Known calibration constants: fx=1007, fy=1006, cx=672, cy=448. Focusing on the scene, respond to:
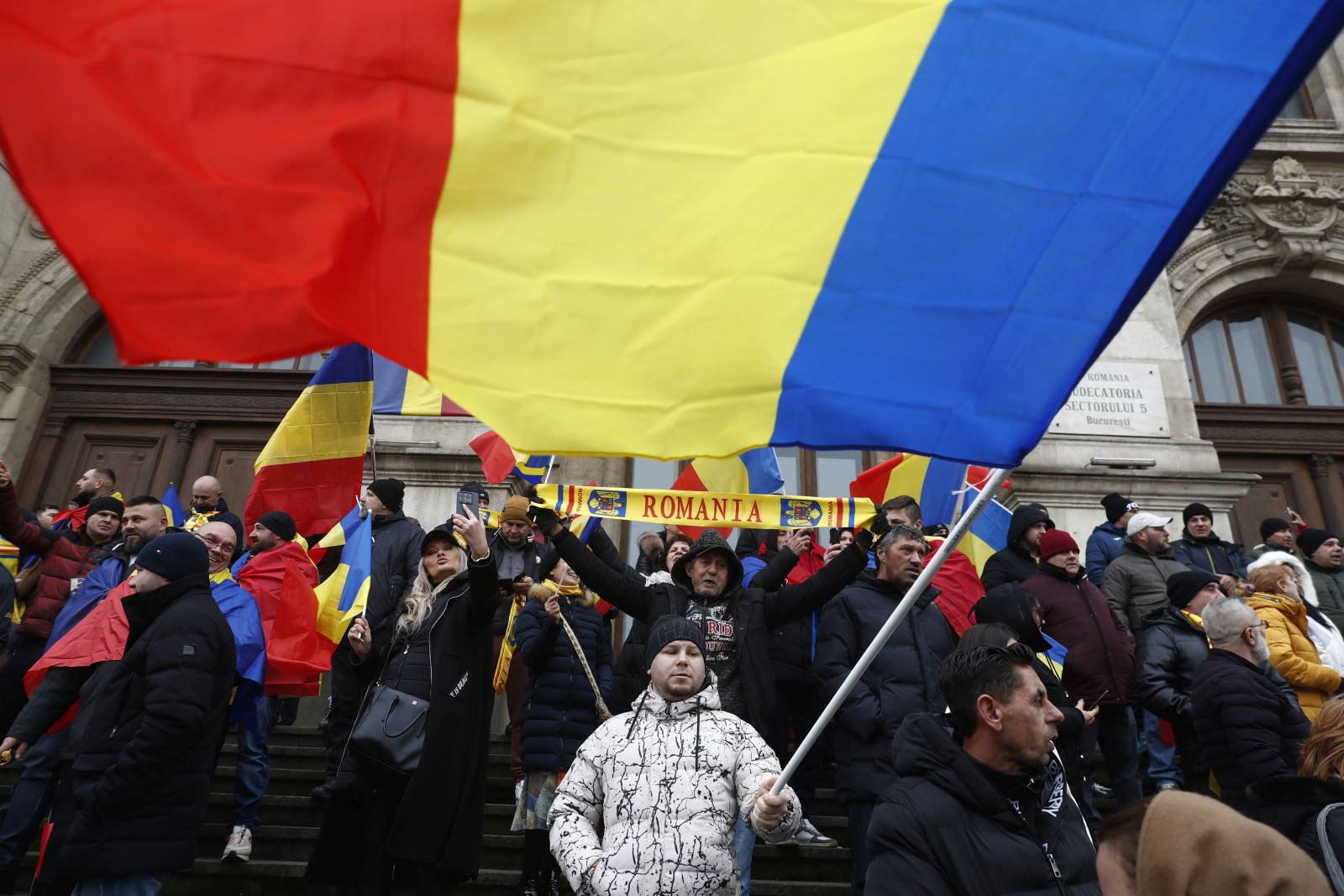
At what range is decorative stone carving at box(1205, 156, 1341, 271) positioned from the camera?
1380cm

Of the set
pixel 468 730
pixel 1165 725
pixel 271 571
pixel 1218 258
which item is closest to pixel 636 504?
pixel 468 730

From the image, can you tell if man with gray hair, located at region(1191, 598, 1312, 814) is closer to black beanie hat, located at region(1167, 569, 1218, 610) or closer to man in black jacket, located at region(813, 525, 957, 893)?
man in black jacket, located at region(813, 525, 957, 893)

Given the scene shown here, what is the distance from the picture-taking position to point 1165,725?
6.92m

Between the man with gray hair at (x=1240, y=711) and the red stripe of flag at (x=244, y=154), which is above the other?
the red stripe of flag at (x=244, y=154)

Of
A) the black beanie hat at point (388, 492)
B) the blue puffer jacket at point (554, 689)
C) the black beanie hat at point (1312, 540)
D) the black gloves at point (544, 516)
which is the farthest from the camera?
the black beanie hat at point (1312, 540)

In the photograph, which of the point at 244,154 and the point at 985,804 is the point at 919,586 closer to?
the point at 985,804

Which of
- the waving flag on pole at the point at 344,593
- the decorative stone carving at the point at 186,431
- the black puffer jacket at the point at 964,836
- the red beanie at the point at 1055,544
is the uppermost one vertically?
the decorative stone carving at the point at 186,431

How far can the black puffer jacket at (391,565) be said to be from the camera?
730 cm

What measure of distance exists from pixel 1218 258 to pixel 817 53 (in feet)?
43.5

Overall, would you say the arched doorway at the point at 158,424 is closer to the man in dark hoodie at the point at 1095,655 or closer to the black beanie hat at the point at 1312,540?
the man in dark hoodie at the point at 1095,655

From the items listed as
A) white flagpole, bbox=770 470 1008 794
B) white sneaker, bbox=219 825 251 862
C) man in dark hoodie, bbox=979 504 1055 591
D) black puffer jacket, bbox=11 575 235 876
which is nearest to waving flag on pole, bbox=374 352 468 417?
black puffer jacket, bbox=11 575 235 876

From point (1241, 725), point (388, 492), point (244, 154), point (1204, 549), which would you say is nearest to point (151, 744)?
point (244, 154)

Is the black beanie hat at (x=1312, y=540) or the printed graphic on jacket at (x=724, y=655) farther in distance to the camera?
the black beanie hat at (x=1312, y=540)

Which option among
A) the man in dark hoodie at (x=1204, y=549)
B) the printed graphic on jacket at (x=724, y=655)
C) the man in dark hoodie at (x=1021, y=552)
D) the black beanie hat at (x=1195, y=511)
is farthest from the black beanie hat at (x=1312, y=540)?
the printed graphic on jacket at (x=724, y=655)
